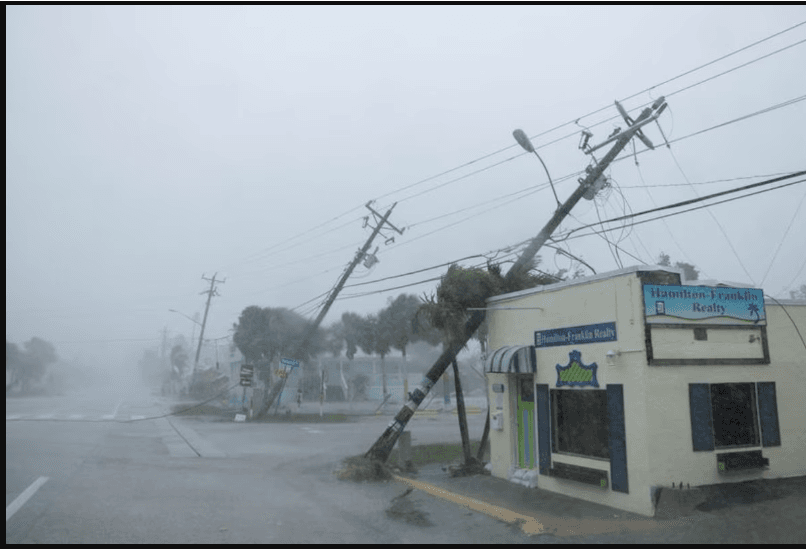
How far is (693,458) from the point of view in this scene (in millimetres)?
10117

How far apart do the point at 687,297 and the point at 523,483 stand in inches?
196

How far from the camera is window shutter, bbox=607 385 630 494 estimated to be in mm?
10242

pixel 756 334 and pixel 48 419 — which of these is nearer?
pixel 756 334

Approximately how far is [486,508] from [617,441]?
248 cm

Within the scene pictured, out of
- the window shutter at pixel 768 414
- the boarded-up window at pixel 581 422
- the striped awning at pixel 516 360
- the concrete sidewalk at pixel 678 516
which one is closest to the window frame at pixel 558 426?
the boarded-up window at pixel 581 422

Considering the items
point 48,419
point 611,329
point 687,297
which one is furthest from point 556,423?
point 48,419

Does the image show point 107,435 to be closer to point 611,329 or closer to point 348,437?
point 348,437

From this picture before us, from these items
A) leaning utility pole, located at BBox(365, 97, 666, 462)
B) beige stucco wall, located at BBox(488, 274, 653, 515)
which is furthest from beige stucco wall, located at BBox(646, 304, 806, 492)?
leaning utility pole, located at BBox(365, 97, 666, 462)

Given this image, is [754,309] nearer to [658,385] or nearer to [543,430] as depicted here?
[658,385]

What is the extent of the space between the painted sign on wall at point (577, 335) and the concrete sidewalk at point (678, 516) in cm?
267

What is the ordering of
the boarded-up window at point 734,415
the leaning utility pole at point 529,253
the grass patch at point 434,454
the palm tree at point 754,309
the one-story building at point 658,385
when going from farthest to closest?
the grass patch at point 434,454 < the leaning utility pole at point 529,253 < the palm tree at point 754,309 < the boarded-up window at point 734,415 < the one-story building at point 658,385

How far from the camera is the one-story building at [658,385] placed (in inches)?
398

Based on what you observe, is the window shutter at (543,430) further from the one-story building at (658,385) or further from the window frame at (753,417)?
the window frame at (753,417)

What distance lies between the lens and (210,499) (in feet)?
38.9
